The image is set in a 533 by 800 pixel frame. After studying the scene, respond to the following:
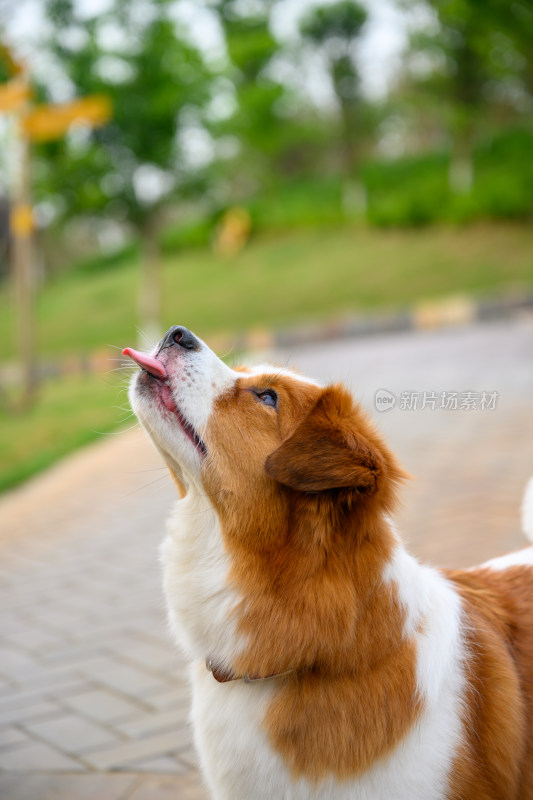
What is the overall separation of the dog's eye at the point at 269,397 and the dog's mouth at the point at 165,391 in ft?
0.71

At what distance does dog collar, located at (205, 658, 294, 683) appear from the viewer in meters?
2.06

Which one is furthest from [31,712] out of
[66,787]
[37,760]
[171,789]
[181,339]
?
[181,339]

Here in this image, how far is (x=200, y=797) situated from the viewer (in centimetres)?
284

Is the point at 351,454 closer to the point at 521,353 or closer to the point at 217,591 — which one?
the point at 217,591

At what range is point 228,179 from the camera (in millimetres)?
25781

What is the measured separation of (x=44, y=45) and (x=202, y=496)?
19.2 metres

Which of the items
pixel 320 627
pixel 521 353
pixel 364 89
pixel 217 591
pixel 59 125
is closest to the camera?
pixel 320 627

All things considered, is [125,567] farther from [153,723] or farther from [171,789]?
[171,789]

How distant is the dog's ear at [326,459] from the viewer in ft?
6.59

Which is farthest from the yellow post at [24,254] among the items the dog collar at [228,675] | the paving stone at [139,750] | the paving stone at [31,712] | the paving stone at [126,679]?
the dog collar at [228,675]

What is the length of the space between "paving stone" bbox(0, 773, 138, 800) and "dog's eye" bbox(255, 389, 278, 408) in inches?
60.3

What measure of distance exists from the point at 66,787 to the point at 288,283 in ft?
71.3

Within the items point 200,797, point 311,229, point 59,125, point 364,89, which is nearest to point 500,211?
point 311,229

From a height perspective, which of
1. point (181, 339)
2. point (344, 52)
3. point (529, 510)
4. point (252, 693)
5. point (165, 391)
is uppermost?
point (344, 52)
